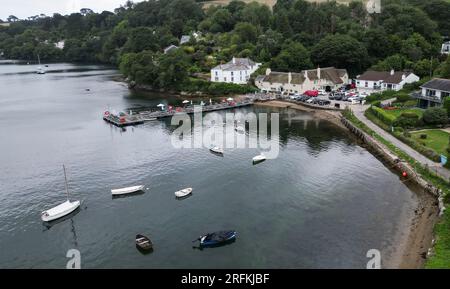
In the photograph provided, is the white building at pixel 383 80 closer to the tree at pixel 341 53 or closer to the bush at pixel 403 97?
the bush at pixel 403 97

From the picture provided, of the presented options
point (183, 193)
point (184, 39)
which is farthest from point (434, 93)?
point (184, 39)

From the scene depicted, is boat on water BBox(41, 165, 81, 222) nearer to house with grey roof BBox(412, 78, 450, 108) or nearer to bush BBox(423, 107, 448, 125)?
bush BBox(423, 107, 448, 125)

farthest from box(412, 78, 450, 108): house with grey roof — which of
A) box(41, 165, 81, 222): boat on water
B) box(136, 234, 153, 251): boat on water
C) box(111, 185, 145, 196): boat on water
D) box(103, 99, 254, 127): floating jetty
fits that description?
box(41, 165, 81, 222): boat on water

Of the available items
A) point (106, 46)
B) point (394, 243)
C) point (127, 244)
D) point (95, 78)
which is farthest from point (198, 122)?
point (106, 46)

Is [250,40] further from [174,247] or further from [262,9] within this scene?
[174,247]

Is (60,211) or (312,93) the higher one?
(312,93)

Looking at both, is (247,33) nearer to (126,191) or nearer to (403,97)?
(403,97)

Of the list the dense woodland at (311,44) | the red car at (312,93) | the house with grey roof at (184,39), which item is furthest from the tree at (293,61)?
the house with grey roof at (184,39)
